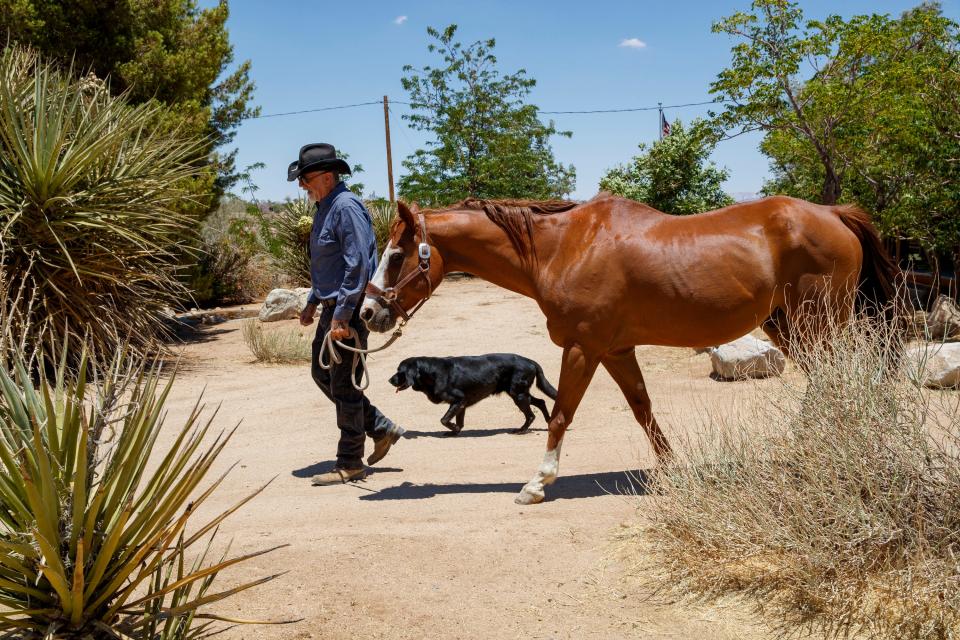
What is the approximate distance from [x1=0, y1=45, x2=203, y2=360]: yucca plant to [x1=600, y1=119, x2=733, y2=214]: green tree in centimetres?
1277

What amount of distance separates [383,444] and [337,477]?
45 centimetres

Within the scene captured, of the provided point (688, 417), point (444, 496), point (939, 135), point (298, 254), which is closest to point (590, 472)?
point (444, 496)

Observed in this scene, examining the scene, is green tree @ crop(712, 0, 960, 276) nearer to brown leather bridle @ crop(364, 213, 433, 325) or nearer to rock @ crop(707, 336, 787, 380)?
rock @ crop(707, 336, 787, 380)

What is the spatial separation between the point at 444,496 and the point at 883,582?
2870mm

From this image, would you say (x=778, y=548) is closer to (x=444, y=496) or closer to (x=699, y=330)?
(x=699, y=330)

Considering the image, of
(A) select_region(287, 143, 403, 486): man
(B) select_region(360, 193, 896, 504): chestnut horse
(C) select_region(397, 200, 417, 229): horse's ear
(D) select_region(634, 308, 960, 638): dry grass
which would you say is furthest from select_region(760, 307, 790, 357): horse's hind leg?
(A) select_region(287, 143, 403, 486): man

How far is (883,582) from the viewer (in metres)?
3.01

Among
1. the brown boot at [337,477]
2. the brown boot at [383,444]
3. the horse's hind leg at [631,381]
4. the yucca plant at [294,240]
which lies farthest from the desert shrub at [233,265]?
the horse's hind leg at [631,381]

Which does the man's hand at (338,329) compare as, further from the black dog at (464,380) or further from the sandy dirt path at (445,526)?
the black dog at (464,380)

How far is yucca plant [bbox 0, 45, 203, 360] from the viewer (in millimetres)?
8242

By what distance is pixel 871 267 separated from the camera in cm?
522

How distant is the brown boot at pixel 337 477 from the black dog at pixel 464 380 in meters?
1.64

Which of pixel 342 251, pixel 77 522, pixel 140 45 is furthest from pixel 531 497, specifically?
pixel 140 45

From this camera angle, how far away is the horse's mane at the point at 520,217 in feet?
17.2
